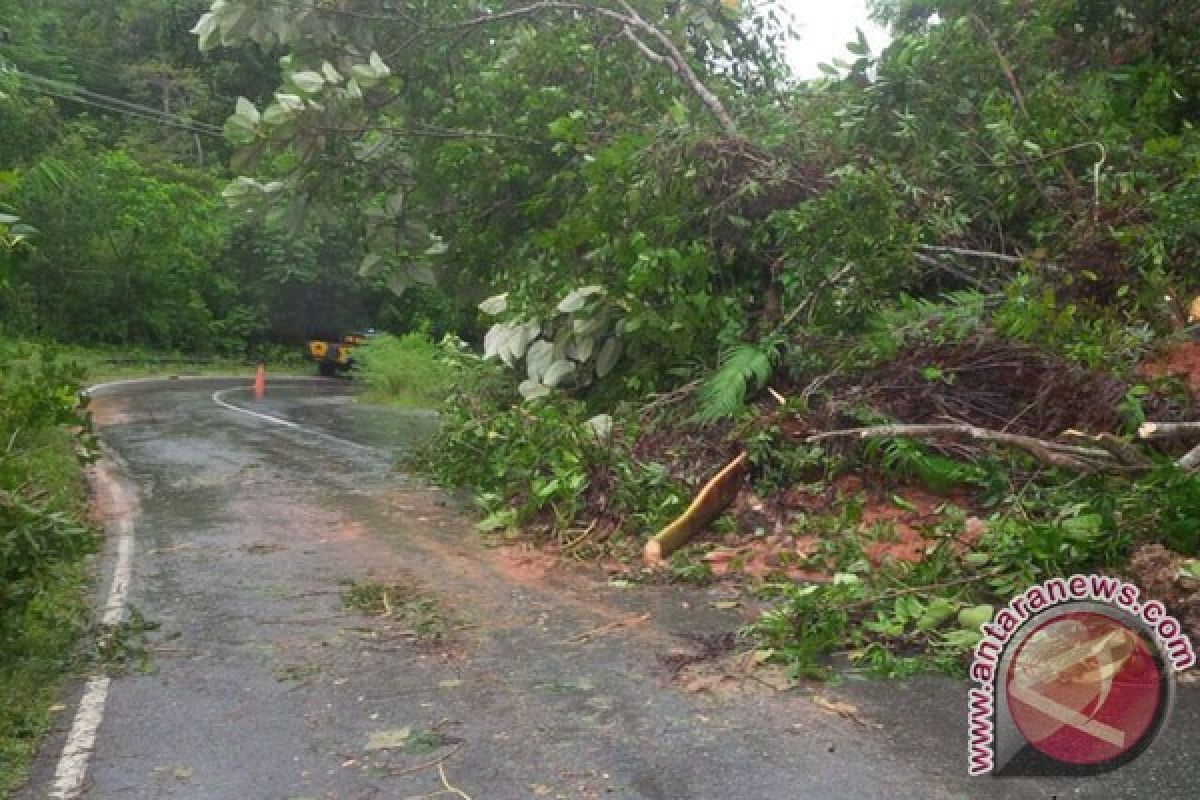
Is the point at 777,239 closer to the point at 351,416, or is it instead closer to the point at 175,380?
the point at 351,416

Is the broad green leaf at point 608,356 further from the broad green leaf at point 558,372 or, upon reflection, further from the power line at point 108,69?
the power line at point 108,69

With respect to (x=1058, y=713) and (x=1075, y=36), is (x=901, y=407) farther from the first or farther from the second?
(x=1075, y=36)

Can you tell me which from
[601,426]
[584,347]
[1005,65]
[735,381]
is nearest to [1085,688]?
[735,381]

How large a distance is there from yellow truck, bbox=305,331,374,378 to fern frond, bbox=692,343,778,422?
26453 mm

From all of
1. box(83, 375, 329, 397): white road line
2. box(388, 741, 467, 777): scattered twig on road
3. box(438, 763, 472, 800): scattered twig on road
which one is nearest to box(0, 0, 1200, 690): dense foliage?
box(388, 741, 467, 777): scattered twig on road

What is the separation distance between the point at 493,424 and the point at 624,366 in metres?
1.39

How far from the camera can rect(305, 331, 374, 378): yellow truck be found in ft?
114

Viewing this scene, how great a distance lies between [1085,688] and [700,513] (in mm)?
3481

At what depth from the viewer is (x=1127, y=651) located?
4781 mm

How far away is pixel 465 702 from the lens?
16.8 ft

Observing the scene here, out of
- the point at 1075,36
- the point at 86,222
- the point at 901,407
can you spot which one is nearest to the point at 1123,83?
the point at 1075,36

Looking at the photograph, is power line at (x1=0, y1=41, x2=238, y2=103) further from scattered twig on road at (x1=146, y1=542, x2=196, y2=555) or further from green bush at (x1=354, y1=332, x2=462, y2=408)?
scattered twig on road at (x1=146, y1=542, x2=196, y2=555)

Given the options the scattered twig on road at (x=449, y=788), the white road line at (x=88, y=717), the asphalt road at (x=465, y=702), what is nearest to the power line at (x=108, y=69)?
the asphalt road at (x=465, y=702)

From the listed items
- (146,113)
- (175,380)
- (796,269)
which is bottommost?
(175,380)
